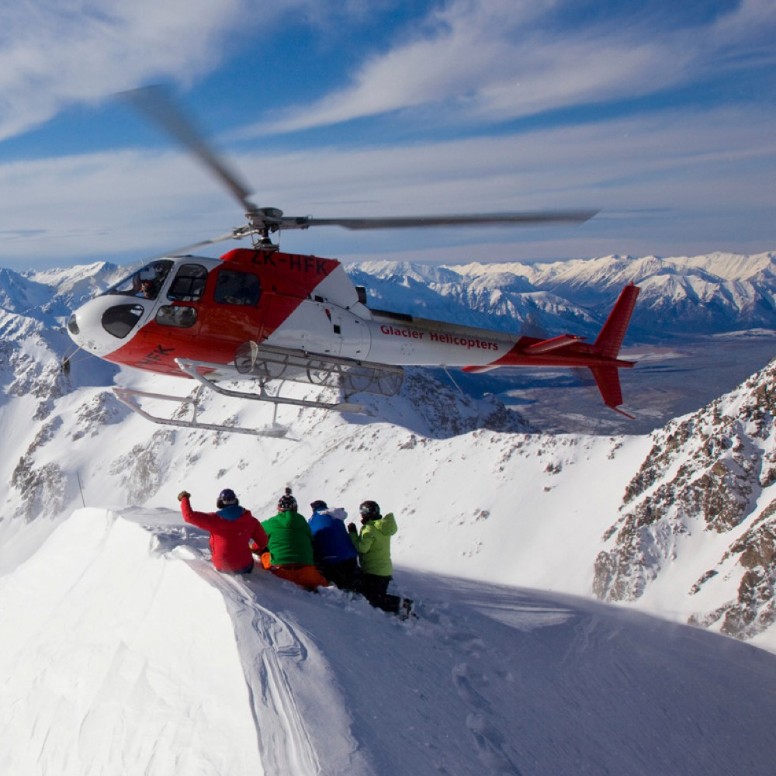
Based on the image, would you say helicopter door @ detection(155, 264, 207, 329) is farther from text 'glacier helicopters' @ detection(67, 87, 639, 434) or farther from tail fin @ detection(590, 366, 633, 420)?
tail fin @ detection(590, 366, 633, 420)

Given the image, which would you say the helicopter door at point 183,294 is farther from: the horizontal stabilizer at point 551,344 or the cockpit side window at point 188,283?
the horizontal stabilizer at point 551,344

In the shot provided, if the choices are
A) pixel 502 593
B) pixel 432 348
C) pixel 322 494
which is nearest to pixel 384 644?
pixel 502 593

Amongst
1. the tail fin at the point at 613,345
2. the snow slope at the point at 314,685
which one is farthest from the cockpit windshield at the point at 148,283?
the tail fin at the point at 613,345

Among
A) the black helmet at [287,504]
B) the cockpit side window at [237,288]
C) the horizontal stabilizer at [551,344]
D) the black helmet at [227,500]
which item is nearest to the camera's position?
the black helmet at [227,500]

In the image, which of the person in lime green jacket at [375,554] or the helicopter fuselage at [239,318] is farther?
the helicopter fuselage at [239,318]

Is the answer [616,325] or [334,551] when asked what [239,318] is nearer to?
[334,551]
